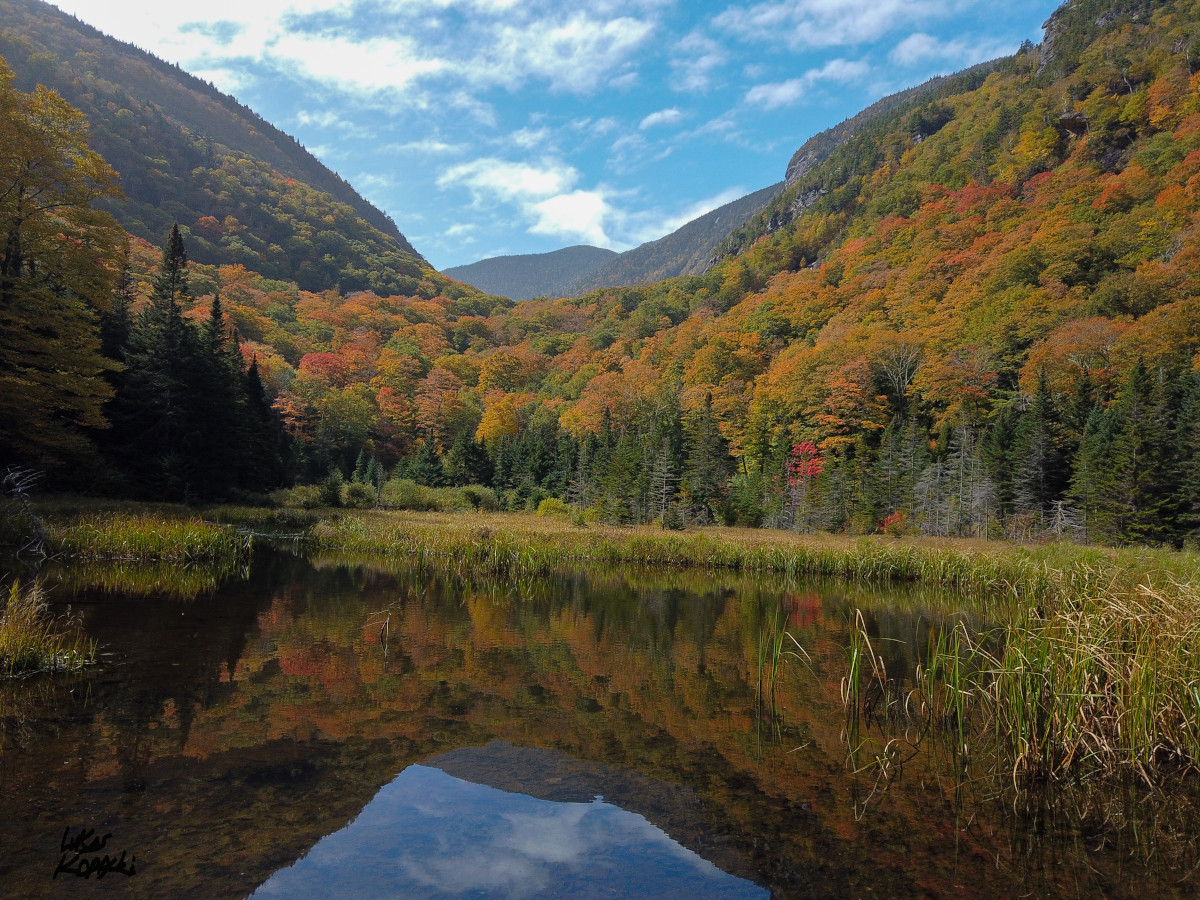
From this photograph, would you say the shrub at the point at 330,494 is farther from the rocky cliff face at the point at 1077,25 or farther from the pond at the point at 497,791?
the rocky cliff face at the point at 1077,25

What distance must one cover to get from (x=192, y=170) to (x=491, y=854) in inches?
5624

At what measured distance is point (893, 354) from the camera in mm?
52625

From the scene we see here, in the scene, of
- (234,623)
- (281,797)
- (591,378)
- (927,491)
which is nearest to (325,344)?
(591,378)

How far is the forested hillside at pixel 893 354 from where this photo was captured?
37.4 metres

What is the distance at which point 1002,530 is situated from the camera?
1380 inches

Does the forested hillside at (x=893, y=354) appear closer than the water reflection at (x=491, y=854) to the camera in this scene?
No

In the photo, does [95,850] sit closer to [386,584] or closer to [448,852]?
[448,852]

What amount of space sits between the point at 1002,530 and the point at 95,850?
4042 centimetres

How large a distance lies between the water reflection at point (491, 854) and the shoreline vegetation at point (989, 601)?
2.52 m

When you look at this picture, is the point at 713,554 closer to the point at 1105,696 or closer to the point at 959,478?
the point at 1105,696

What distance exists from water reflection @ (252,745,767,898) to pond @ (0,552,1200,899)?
18mm

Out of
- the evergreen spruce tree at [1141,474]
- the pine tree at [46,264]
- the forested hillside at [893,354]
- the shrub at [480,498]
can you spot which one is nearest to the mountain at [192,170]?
the forested hillside at [893,354]

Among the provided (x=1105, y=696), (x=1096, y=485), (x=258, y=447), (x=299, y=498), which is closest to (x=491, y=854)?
(x=1105, y=696)
